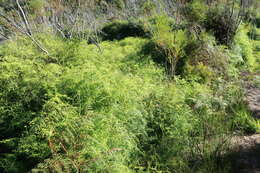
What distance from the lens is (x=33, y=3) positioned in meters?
6.77

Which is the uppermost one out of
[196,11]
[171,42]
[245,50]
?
[196,11]

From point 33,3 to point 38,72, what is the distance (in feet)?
16.4

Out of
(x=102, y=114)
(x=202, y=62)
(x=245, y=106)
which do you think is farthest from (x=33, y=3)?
(x=245, y=106)

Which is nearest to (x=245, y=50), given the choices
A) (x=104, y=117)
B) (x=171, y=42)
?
(x=171, y=42)

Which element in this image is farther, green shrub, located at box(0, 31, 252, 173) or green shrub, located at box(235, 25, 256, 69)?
green shrub, located at box(235, 25, 256, 69)

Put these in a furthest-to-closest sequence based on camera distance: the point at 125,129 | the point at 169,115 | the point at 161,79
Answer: the point at 161,79 < the point at 169,115 < the point at 125,129

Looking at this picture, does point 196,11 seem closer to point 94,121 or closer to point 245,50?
point 245,50

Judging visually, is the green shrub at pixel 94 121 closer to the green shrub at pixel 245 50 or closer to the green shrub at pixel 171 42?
the green shrub at pixel 171 42

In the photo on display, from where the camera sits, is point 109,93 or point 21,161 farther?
point 109,93

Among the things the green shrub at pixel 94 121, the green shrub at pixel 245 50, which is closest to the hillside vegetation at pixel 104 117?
→ the green shrub at pixel 94 121

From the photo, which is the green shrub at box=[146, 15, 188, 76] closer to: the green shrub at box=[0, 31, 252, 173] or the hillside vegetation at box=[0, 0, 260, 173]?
the hillside vegetation at box=[0, 0, 260, 173]

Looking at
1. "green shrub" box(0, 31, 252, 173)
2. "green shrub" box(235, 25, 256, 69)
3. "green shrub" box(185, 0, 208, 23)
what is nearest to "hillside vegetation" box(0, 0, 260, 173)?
"green shrub" box(0, 31, 252, 173)

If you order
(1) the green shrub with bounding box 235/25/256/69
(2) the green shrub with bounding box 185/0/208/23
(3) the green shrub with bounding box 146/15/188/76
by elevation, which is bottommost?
(1) the green shrub with bounding box 235/25/256/69

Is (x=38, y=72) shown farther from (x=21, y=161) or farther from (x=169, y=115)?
(x=169, y=115)
